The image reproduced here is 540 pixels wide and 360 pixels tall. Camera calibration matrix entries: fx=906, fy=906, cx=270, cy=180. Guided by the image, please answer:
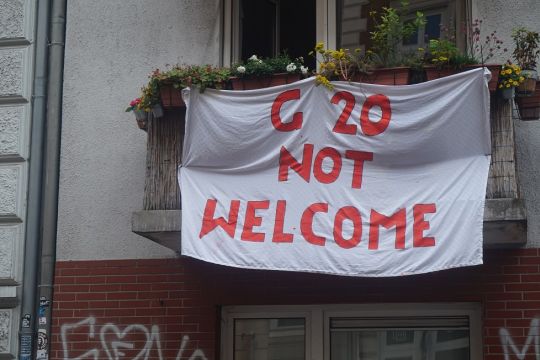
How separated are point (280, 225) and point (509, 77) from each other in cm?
199

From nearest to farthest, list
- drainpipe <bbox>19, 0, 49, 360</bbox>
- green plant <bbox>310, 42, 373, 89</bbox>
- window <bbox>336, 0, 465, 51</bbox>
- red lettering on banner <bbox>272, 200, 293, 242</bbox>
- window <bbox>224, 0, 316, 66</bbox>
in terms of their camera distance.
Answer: red lettering on banner <bbox>272, 200, 293, 242</bbox> → green plant <bbox>310, 42, 373, 89</bbox> → window <bbox>336, 0, 465, 51</bbox> → drainpipe <bbox>19, 0, 49, 360</bbox> → window <bbox>224, 0, 316, 66</bbox>

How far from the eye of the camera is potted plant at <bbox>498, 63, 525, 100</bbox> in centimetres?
659

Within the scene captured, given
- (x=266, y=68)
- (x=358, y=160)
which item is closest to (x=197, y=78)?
(x=266, y=68)

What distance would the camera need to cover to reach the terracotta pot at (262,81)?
697 cm

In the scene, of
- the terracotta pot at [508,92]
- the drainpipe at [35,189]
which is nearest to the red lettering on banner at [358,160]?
the terracotta pot at [508,92]

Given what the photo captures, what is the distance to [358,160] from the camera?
21.9ft

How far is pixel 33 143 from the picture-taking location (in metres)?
8.20

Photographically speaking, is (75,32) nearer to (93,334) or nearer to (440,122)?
(93,334)

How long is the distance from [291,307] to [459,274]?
1.44 m

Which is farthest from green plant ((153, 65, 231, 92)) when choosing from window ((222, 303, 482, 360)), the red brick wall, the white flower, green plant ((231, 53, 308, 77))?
window ((222, 303, 482, 360))

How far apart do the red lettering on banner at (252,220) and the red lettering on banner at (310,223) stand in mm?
300

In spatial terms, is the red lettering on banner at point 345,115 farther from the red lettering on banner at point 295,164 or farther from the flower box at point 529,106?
the flower box at point 529,106

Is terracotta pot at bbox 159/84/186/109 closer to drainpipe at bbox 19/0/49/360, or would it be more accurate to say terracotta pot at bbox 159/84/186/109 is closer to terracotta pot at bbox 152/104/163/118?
terracotta pot at bbox 152/104/163/118

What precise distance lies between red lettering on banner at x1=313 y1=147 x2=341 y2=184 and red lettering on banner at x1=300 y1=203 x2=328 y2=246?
200 mm
